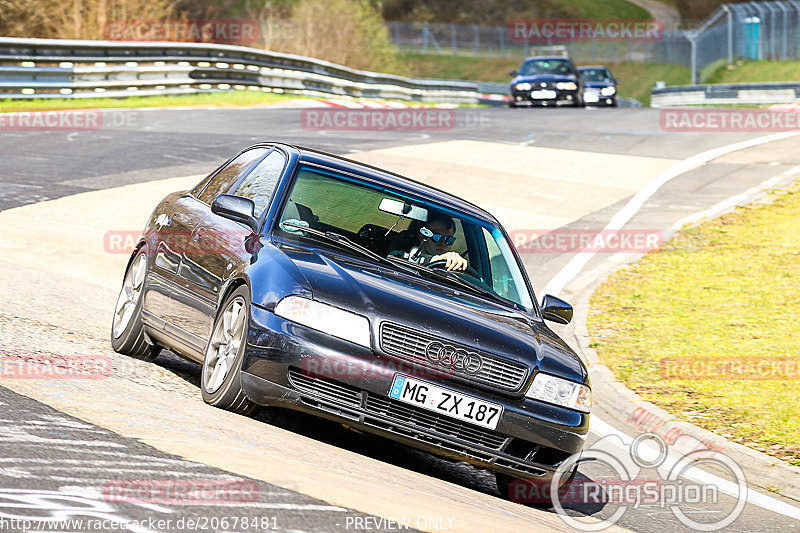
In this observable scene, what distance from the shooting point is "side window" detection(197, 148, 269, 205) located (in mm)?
7969

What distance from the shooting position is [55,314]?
8547 mm

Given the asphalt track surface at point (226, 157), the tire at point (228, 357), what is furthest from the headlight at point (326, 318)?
the asphalt track surface at point (226, 157)

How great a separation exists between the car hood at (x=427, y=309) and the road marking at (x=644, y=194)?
613 cm

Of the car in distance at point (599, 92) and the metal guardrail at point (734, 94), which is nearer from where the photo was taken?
the metal guardrail at point (734, 94)

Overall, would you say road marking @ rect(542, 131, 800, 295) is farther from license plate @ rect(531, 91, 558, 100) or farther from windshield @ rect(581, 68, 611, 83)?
windshield @ rect(581, 68, 611, 83)

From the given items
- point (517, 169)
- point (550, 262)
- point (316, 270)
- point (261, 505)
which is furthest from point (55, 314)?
point (517, 169)

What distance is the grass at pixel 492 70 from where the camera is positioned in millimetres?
72812

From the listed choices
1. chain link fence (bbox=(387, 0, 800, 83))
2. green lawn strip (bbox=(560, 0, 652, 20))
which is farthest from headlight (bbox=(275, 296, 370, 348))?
green lawn strip (bbox=(560, 0, 652, 20))

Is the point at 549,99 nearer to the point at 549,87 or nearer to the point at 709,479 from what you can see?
the point at 549,87

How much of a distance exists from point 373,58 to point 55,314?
43.7 meters

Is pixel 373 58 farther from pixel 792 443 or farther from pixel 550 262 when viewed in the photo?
pixel 792 443

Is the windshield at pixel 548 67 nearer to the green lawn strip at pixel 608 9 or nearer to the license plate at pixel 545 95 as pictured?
the license plate at pixel 545 95

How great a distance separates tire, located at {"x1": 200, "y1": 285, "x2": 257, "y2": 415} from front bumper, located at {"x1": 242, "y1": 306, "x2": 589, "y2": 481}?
102mm

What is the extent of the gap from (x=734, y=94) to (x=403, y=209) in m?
30.6
